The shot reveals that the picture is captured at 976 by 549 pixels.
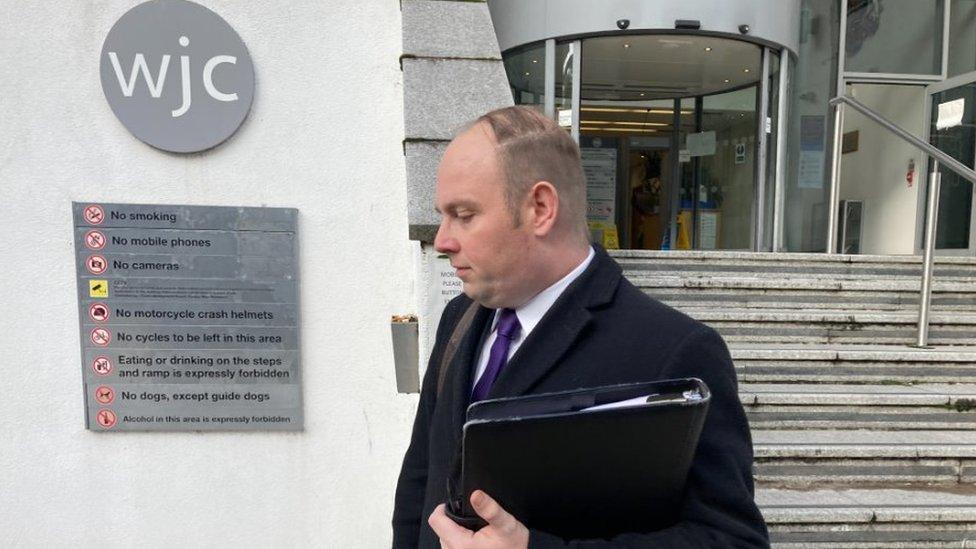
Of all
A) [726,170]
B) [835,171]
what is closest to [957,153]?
[726,170]

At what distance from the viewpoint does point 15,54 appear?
8.64 ft

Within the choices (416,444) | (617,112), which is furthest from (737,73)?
(416,444)

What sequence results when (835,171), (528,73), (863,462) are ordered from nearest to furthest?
(863,462) → (835,171) → (528,73)

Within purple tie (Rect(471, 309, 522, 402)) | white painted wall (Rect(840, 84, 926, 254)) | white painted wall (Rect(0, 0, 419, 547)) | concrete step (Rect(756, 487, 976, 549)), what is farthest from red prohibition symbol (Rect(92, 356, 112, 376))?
white painted wall (Rect(840, 84, 926, 254))

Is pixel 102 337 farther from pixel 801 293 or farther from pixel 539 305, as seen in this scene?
pixel 801 293

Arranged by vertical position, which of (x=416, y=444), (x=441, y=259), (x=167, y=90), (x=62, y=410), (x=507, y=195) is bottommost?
(x=62, y=410)

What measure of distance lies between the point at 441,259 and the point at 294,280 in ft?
2.58

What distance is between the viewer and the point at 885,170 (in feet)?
29.6

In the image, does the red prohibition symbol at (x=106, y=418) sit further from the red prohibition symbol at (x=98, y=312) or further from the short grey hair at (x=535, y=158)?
Result: the short grey hair at (x=535, y=158)

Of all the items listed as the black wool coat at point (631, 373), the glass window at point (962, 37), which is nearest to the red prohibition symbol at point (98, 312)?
the black wool coat at point (631, 373)

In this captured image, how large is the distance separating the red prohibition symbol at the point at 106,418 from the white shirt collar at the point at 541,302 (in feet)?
7.81

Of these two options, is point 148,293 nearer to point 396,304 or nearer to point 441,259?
point 396,304

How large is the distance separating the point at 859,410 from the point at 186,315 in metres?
3.65

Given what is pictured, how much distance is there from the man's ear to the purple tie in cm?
21
